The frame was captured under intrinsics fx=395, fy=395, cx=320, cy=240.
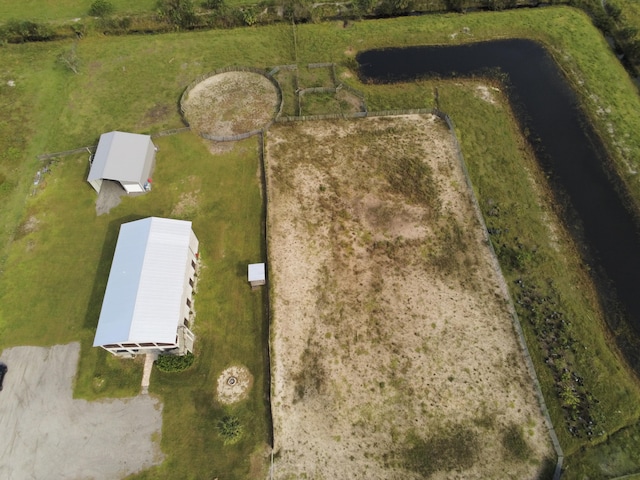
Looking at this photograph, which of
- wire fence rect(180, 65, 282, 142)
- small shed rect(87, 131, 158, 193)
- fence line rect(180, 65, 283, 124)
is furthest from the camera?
fence line rect(180, 65, 283, 124)

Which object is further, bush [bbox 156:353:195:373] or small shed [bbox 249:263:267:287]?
small shed [bbox 249:263:267:287]

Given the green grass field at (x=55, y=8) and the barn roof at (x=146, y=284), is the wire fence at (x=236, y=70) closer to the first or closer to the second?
the barn roof at (x=146, y=284)

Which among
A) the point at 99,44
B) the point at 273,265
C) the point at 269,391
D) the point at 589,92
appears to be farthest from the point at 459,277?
the point at 99,44

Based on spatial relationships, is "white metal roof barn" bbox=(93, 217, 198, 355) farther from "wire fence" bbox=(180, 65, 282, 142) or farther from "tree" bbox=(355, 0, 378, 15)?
"tree" bbox=(355, 0, 378, 15)

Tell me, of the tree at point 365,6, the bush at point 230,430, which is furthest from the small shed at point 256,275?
the tree at point 365,6

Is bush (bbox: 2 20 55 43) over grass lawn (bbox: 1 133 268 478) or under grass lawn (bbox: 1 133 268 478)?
over

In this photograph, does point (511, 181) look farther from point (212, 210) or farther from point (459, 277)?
point (212, 210)

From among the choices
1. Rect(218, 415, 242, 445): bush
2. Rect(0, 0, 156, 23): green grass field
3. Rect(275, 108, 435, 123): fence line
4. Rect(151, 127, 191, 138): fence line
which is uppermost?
Rect(0, 0, 156, 23): green grass field

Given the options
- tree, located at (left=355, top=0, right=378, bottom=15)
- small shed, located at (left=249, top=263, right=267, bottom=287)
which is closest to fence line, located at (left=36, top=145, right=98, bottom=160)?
small shed, located at (left=249, top=263, right=267, bottom=287)
